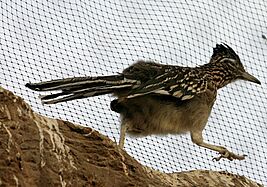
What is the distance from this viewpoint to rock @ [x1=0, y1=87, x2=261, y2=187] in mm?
3861

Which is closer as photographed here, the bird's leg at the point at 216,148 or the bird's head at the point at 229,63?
the bird's leg at the point at 216,148

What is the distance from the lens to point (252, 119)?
640 centimetres

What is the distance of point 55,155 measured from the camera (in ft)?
13.4

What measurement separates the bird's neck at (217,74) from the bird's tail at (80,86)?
0.80 metres

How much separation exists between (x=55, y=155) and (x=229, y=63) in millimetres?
2288

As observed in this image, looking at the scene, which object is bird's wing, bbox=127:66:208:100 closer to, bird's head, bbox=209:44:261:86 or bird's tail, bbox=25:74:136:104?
bird's tail, bbox=25:74:136:104

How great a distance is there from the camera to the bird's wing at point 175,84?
5.14 metres

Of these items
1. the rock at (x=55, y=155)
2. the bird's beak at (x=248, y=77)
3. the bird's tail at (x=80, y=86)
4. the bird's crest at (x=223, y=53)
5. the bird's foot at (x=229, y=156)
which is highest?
the bird's crest at (x=223, y=53)

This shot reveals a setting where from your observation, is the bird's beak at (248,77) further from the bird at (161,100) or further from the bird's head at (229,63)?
the bird at (161,100)

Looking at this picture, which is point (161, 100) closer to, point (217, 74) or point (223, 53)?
point (217, 74)

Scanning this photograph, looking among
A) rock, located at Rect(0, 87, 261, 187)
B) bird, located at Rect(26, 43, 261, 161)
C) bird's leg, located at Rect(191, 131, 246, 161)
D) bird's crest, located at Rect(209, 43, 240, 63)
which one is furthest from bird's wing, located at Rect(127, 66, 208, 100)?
rock, located at Rect(0, 87, 261, 187)

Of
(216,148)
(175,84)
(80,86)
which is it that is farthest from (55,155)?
(216,148)

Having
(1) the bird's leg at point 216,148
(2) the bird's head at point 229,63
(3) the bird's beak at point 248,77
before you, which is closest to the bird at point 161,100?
(1) the bird's leg at point 216,148

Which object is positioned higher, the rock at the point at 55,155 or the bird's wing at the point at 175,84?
the bird's wing at the point at 175,84
